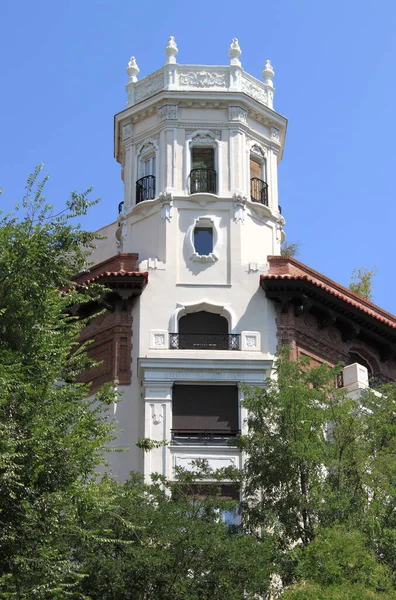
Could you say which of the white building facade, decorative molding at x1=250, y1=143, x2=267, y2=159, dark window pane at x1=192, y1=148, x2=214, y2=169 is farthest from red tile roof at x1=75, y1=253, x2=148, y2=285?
decorative molding at x1=250, y1=143, x2=267, y2=159

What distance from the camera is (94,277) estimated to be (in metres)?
36.1

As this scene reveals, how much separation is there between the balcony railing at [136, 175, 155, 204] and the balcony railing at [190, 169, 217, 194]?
1.21 metres

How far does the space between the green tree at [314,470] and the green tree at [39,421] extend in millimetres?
4254

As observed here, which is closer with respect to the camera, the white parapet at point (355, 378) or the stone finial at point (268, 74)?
the white parapet at point (355, 378)

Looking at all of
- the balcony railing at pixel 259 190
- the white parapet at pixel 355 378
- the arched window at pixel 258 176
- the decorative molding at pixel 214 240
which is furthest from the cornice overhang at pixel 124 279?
the white parapet at pixel 355 378

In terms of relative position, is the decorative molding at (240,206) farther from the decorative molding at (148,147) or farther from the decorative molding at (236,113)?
the decorative molding at (148,147)

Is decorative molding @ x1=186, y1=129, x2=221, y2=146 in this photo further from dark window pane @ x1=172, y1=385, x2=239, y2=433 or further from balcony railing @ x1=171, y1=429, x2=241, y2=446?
balcony railing @ x1=171, y1=429, x2=241, y2=446

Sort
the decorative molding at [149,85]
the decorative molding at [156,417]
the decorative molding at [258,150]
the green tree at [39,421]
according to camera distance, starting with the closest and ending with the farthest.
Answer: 1. the green tree at [39,421]
2. the decorative molding at [156,417]
3. the decorative molding at [258,150]
4. the decorative molding at [149,85]

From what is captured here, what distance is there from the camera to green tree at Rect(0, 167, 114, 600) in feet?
74.7

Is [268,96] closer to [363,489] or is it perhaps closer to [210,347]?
[210,347]

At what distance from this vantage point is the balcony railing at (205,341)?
35375 millimetres

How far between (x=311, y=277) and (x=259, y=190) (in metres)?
3.75

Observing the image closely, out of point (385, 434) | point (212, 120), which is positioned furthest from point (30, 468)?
point (212, 120)

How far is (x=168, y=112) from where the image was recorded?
128 feet
